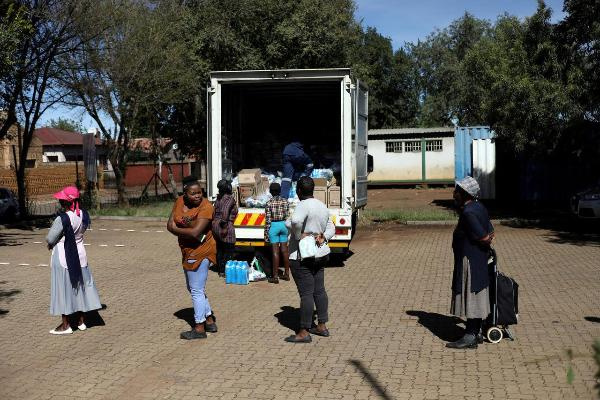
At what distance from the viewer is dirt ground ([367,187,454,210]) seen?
25.0m

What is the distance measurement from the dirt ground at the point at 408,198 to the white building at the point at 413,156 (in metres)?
0.74

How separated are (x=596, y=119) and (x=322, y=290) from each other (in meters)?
12.0

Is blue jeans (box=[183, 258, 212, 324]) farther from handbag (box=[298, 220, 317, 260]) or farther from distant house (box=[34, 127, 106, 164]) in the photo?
distant house (box=[34, 127, 106, 164])

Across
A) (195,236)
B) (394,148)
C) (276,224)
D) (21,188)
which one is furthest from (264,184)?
(394,148)

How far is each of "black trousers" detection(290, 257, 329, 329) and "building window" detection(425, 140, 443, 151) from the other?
2864 cm

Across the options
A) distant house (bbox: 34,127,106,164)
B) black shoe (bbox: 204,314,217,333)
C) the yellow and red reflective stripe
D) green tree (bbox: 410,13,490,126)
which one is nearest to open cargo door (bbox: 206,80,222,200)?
the yellow and red reflective stripe

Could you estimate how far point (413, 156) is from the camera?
3500cm

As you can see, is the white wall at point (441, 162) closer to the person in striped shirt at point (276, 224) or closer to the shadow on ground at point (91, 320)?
the person in striped shirt at point (276, 224)

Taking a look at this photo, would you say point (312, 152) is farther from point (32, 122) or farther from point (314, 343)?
point (32, 122)

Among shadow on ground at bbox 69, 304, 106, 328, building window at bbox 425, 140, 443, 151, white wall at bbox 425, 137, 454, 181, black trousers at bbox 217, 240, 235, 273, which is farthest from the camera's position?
building window at bbox 425, 140, 443, 151

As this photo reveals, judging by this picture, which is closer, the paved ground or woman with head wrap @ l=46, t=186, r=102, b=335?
the paved ground

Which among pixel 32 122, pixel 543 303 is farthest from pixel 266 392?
pixel 32 122

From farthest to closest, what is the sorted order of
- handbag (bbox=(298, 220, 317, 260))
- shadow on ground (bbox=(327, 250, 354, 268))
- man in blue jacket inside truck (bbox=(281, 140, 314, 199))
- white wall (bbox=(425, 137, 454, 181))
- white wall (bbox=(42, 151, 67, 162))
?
1. white wall (bbox=(42, 151, 67, 162))
2. white wall (bbox=(425, 137, 454, 181))
3. man in blue jacket inside truck (bbox=(281, 140, 314, 199))
4. shadow on ground (bbox=(327, 250, 354, 268))
5. handbag (bbox=(298, 220, 317, 260))

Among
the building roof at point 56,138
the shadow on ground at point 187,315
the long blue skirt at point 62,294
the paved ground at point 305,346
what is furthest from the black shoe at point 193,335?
the building roof at point 56,138
